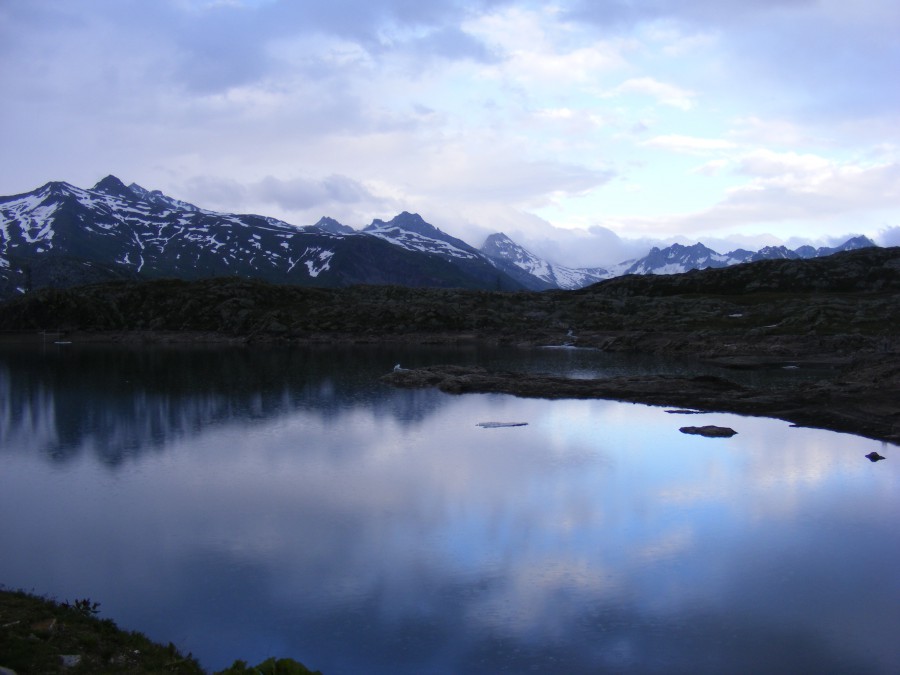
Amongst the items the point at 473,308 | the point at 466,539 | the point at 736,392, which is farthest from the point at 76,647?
the point at 473,308

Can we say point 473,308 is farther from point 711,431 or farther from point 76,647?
point 76,647

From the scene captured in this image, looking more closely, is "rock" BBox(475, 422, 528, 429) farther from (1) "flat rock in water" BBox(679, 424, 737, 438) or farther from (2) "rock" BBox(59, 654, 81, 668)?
(2) "rock" BBox(59, 654, 81, 668)

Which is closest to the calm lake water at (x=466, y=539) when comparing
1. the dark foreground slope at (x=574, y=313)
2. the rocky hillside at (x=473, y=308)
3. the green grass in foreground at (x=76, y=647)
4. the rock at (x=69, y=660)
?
the green grass in foreground at (x=76, y=647)

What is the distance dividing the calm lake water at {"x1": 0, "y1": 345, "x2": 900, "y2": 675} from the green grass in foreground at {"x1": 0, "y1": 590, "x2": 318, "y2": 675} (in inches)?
70.3

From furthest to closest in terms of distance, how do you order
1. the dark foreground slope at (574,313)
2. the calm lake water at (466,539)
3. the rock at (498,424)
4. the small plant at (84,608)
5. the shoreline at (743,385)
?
the dark foreground slope at (574,313) → the shoreline at (743,385) → the rock at (498,424) → the calm lake water at (466,539) → the small plant at (84,608)

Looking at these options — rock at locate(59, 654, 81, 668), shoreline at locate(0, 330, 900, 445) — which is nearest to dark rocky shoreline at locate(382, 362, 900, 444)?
shoreline at locate(0, 330, 900, 445)

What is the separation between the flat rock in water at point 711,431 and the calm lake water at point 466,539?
3.15ft

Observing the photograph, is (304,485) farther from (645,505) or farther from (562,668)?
(562,668)

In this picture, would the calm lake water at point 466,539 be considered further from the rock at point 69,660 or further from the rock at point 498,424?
the rock at point 69,660

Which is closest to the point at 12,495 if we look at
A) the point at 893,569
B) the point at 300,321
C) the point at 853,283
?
the point at 893,569

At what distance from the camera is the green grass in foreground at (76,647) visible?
14383 mm

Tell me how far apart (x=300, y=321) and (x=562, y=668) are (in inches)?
5431

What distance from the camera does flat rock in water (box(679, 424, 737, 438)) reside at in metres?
50.9

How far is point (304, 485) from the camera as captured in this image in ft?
122
